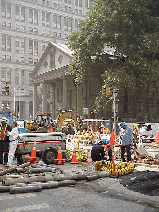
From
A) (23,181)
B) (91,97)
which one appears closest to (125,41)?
(91,97)

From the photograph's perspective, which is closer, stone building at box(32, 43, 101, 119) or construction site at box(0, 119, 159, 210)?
construction site at box(0, 119, 159, 210)

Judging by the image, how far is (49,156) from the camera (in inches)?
559

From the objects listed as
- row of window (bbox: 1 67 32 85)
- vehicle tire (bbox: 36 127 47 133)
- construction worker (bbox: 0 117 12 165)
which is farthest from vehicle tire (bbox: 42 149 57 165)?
row of window (bbox: 1 67 32 85)

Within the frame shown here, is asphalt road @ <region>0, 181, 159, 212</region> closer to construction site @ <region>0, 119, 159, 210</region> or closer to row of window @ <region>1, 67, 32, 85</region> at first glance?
construction site @ <region>0, 119, 159, 210</region>

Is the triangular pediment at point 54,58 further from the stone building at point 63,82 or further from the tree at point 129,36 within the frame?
the tree at point 129,36

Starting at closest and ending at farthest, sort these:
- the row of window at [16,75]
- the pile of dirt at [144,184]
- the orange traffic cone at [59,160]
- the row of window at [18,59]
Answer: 1. the pile of dirt at [144,184]
2. the orange traffic cone at [59,160]
3. the row of window at [16,75]
4. the row of window at [18,59]

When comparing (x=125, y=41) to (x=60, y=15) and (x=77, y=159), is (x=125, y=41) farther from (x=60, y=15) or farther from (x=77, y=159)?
(x=60, y=15)

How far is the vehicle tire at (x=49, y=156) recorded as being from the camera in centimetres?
1400

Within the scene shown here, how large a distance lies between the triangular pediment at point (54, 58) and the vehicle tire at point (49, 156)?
38429mm

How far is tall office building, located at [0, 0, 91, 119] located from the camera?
9856cm

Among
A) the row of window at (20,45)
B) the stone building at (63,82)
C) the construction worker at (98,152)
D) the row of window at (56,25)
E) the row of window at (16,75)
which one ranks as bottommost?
the construction worker at (98,152)

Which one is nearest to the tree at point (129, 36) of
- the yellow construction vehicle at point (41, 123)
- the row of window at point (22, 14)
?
the yellow construction vehicle at point (41, 123)

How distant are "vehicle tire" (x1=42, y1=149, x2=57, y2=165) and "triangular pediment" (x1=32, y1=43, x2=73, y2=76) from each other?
126 feet

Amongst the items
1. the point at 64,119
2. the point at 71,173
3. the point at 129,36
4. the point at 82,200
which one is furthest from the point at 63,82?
the point at 82,200
